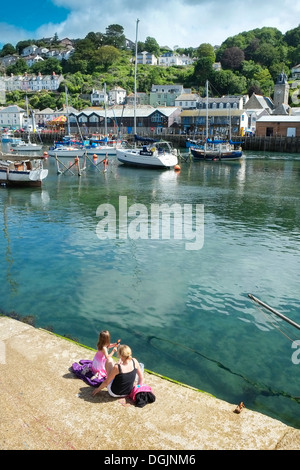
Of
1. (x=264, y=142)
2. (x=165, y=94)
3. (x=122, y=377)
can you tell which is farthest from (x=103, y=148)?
(x=165, y=94)

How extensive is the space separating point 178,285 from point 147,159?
135 ft

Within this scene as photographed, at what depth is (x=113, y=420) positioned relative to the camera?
6.21 metres

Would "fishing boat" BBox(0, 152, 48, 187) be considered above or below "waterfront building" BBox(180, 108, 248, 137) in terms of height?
below

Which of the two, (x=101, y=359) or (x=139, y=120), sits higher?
(x=139, y=120)

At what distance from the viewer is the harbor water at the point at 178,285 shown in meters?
9.52

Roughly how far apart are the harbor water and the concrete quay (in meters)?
1.87

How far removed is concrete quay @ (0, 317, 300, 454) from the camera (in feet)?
18.7

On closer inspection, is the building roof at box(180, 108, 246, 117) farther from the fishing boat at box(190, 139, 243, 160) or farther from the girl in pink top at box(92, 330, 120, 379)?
the girl in pink top at box(92, 330, 120, 379)

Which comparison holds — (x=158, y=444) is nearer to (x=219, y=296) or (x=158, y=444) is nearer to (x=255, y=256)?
(x=219, y=296)

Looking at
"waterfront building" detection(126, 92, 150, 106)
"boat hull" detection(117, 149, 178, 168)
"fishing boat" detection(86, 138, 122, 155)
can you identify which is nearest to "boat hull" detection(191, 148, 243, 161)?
"boat hull" detection(117, 149, 178, 168)

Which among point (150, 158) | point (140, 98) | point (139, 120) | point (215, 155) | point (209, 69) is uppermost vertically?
point (209, 69)

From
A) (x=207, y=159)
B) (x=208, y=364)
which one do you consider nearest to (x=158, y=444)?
(x=208, y=364)

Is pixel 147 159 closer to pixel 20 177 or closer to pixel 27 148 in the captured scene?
pixel 20 177

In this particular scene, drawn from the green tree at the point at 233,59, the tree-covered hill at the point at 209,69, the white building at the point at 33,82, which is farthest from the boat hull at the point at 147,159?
the white building at the point at 33,82
